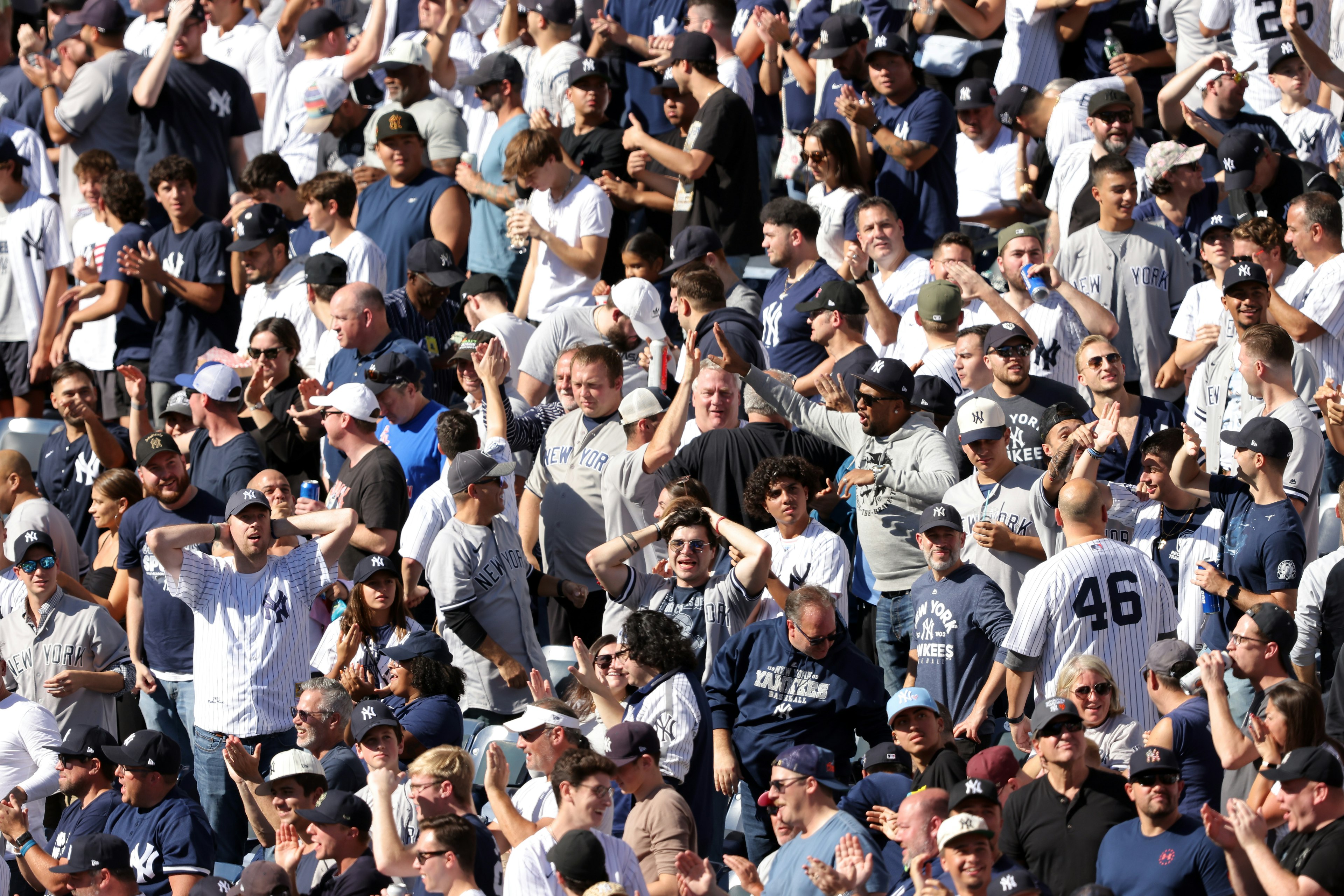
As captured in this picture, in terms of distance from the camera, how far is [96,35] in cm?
1369

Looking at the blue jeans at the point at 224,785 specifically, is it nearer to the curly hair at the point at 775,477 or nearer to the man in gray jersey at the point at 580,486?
the man in gray jersey at the point at 580,486

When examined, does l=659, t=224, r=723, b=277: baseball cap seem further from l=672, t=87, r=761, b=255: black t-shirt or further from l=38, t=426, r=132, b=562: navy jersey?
l=38, t=426, r=132, b=562: navy jersey

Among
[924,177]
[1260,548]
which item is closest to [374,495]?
[1260,548]

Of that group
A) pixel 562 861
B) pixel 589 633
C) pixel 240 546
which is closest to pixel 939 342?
pixel 589 633

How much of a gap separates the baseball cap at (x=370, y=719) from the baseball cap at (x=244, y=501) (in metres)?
1.26

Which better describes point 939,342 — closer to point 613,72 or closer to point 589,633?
point 589,633

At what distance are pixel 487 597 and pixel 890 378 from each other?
208 centimetres

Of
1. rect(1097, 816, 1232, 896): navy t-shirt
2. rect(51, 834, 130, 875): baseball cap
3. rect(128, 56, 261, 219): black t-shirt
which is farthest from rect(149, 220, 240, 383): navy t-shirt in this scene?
rect(1097, 816, 1232, 896): navy t-shirt

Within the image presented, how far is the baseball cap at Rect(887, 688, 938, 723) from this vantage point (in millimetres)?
7809

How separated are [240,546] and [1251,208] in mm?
6150

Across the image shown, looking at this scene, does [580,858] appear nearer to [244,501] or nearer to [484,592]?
[484,592]

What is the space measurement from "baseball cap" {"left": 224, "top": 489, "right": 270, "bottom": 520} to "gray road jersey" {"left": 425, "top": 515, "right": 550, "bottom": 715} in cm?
80

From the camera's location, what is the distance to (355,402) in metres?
9.70

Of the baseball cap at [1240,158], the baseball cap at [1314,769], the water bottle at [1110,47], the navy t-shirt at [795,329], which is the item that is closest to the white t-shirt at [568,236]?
the navy t-shirt at [795,329]
